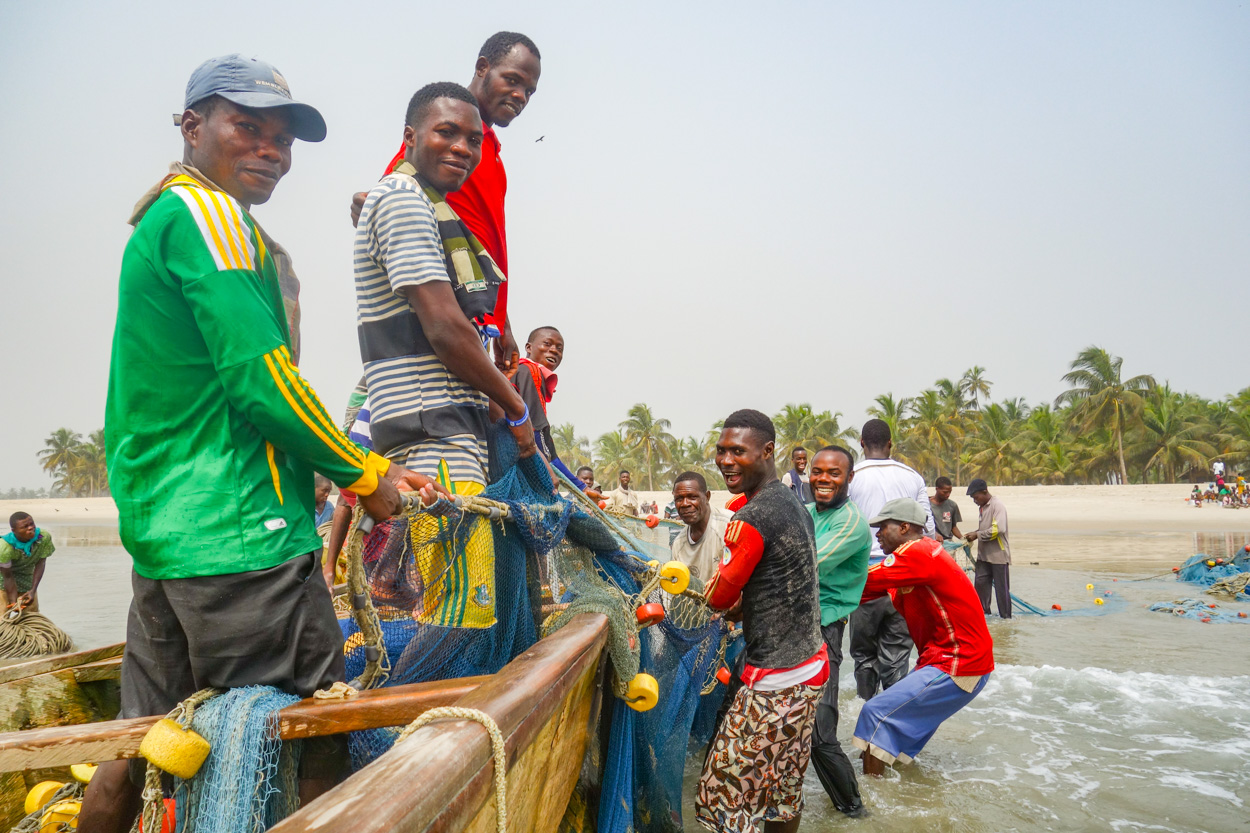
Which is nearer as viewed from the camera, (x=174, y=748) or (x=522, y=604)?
(x=174, y=748)

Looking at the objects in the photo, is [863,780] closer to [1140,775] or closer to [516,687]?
[1140,775]

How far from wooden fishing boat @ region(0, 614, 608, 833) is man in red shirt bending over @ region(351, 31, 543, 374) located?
46.9 inches

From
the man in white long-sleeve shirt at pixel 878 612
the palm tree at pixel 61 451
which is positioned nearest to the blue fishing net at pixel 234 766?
the man in white long-sleeve shirt at pixel 878 612

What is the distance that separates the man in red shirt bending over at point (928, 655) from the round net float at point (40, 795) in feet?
13.2

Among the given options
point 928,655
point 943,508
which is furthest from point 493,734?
point 943,508

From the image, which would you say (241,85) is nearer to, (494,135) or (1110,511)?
(494,135)

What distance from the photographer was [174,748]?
147cm

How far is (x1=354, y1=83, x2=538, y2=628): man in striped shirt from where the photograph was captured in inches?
88.6

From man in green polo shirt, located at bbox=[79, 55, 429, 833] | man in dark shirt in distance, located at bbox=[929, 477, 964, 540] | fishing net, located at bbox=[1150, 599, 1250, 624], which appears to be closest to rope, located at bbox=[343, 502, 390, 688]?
man in green polo shirt, located at bbox=[79, 55, 429, 833]

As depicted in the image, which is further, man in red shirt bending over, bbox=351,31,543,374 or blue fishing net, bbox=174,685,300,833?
man in red shirt bending over, bbox=351,31,543,374

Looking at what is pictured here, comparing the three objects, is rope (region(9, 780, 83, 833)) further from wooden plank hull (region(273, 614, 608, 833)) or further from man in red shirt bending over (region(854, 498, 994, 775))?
man in red shirt bending over (region(854, 498, 994, 775))

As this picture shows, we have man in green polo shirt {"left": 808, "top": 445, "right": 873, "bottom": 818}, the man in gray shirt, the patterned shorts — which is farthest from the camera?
the man in gray shirt

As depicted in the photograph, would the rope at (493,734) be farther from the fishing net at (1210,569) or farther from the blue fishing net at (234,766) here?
the fishing net at (1210,569)

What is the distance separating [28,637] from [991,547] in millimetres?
10173
